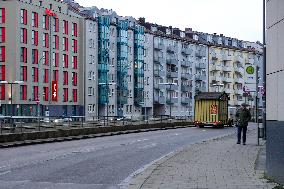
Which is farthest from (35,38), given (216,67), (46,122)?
(216,67)

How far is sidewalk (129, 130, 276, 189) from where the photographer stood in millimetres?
11257

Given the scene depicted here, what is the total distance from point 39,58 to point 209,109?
33.8 metres

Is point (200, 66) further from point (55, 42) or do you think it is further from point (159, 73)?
point (55, 42)

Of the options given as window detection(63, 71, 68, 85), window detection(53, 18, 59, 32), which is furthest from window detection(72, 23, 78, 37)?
window detection(63, 71, 68, 85)

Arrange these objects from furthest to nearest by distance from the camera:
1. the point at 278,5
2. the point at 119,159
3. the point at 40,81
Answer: the point at 40,81 < the point at 119,159 < the point at 278,5

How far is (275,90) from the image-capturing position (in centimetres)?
1197

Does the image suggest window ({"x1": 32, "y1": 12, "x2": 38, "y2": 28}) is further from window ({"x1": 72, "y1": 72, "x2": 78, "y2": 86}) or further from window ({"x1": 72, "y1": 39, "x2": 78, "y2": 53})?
window ({"x1": 72, "y1": 72, "x2": 78, "y2": 86})

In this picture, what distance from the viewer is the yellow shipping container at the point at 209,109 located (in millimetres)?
52625

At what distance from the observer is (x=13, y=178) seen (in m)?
13.1

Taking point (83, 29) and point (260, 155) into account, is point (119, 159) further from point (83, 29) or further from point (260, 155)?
point (83, 29)

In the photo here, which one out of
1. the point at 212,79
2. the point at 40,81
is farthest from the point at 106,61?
the point at 212,79

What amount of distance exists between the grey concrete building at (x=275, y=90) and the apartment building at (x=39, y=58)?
189 feet

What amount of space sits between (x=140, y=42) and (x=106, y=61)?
1187 cm

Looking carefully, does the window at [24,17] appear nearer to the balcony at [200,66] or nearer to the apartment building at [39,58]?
the apartment building at [39,58]
